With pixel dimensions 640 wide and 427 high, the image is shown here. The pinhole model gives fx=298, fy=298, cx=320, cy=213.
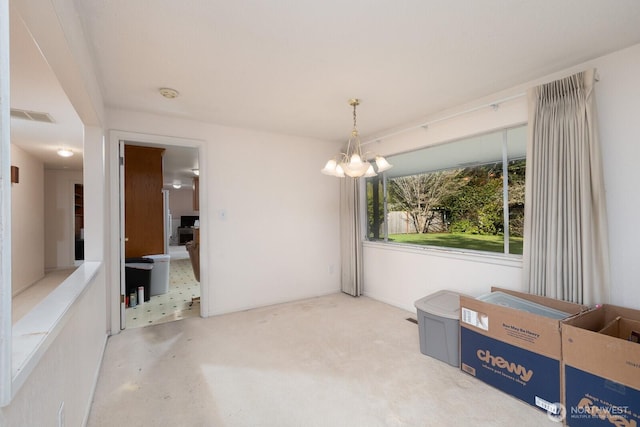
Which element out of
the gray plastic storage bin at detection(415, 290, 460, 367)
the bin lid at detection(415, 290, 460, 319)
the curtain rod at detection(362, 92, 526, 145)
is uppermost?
the curtain rod at detection(362, 92, 526, 145)

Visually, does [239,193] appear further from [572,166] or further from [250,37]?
[572,166]

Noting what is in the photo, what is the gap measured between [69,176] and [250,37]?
7912mm

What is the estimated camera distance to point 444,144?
135 inches

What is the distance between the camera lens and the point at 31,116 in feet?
11.4

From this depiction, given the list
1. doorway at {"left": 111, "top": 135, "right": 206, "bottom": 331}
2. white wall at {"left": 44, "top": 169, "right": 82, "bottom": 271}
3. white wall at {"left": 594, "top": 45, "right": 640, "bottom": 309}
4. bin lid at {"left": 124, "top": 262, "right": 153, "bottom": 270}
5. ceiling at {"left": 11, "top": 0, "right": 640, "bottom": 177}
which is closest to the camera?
ceiling at {"left": 11, "top": 0, "right": 640, "bottom": 177}

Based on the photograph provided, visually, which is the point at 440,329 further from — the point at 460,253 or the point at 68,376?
the point at 68,376

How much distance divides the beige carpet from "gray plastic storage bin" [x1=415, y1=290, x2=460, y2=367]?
3.5 inches

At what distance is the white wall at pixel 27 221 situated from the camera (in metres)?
5.05

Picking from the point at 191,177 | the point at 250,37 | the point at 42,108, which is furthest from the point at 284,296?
the point at 191,177

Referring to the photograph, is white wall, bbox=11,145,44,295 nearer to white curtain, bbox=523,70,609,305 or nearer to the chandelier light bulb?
the chandelier light bulb

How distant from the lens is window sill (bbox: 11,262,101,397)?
892mm

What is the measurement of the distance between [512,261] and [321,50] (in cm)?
244

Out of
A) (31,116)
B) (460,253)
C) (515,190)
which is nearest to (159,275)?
(31,116)

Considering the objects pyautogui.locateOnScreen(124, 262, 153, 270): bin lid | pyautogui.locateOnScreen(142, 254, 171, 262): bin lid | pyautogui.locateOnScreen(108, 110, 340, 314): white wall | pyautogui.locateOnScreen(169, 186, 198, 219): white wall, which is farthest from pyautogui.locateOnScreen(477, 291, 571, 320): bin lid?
pyautogui.locateOnScreen(169, 186, 198, 219): white wall
